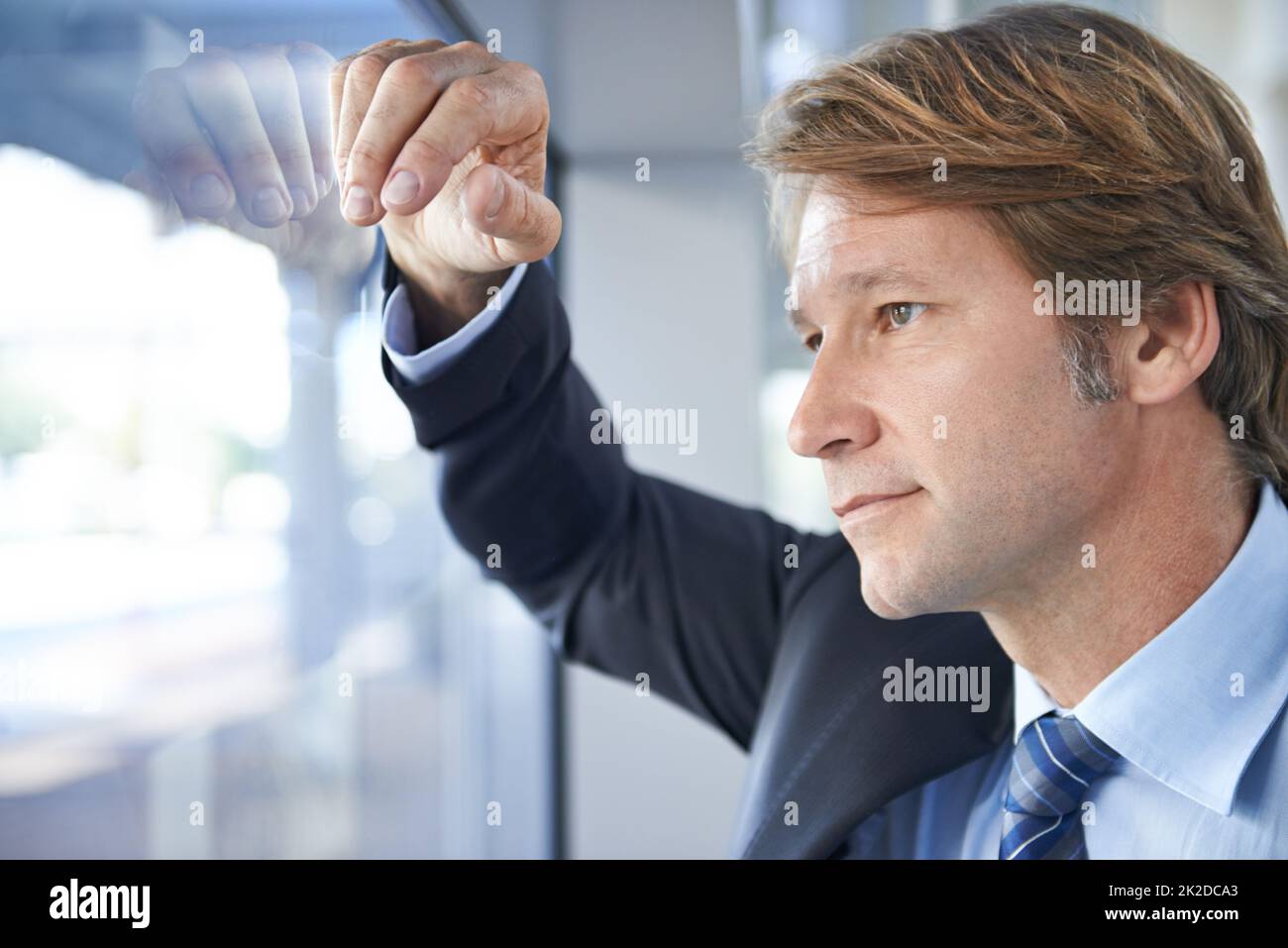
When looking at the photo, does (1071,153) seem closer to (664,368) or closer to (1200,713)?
(1200,713)

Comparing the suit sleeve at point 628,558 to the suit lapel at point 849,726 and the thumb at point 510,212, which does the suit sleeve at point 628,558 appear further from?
the thumb at point 510,212

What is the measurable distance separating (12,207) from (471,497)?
390 mm

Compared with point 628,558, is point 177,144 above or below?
above

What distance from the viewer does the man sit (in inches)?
22.1

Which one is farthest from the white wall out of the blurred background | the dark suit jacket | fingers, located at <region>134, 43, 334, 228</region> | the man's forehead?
fingers, located at <region>134, 43, 334, 228</region>

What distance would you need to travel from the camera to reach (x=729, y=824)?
1041 mm

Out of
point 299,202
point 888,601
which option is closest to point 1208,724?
point 888,601

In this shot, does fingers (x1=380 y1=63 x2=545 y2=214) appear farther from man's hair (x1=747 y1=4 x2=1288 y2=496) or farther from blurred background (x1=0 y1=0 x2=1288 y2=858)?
man's hair (x1=747 y1=4 x2=1288 y2=496)

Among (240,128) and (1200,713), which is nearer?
(240,128)

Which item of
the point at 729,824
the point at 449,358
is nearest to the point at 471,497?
the point at 449,358

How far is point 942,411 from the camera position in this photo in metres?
0.57

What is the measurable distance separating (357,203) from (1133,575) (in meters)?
0.50

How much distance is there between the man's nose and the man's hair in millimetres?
103

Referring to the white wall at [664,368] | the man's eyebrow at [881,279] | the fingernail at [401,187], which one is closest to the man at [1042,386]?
the man's eyebrow at [881,279]
